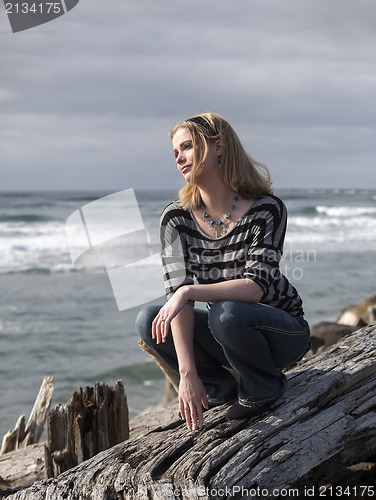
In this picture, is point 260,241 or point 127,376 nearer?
point 260,241

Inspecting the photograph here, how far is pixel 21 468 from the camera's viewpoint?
3611mm

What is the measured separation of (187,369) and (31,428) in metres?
2.23

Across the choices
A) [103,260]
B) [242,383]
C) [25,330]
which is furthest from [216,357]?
[103,260]

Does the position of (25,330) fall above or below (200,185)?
below

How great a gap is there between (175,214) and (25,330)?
21.1 feet

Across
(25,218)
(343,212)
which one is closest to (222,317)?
(25,218)

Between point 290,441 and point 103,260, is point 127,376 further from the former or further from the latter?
point 103,260

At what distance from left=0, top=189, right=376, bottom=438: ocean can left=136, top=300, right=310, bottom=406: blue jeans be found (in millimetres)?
3416

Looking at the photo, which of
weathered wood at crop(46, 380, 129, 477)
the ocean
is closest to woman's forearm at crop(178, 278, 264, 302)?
weathered wood at crop(46, 380, 129, 477)

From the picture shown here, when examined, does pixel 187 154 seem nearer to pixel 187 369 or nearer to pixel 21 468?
pixel 187 369

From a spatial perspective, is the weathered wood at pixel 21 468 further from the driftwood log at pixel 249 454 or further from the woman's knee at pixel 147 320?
the woman's knee at pixel 147 320

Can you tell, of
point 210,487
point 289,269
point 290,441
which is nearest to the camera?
point 210,487

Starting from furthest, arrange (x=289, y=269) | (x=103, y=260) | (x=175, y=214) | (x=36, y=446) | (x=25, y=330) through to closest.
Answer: (x=103, y=260) < (x=289, y=269) < (x=25, y=330) < (x=36, y=446) < (x=175, y=214)

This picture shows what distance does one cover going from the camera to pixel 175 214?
9.68ft
